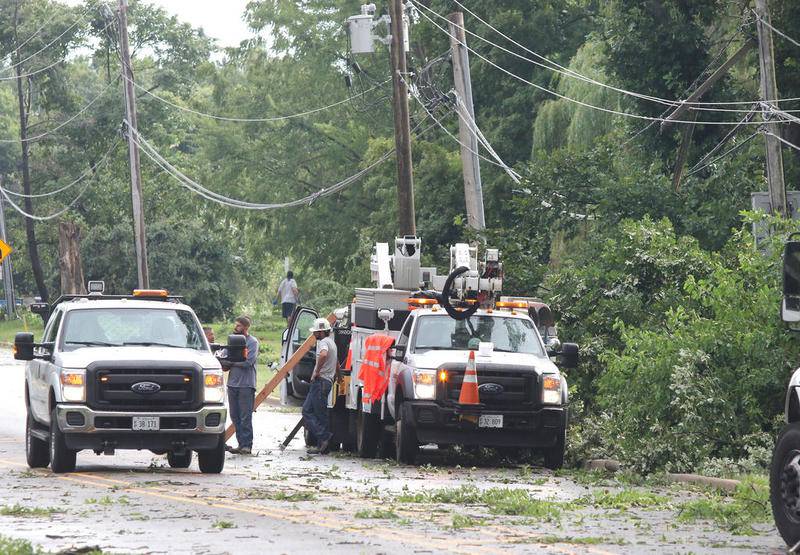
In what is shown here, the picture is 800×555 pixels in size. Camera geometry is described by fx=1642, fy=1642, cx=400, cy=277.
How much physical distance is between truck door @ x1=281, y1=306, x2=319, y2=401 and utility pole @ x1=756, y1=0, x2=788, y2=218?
7.51 m

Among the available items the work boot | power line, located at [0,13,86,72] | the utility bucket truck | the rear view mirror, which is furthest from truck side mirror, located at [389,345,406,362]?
power line, located at [0,13,86,72]

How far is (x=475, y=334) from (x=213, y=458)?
4.21m

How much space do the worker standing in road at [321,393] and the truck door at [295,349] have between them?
5.83 ft

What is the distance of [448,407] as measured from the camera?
20.4 m

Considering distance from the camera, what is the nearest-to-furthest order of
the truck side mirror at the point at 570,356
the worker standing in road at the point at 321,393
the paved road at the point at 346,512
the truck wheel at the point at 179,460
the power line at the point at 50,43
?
the paved road at the point at 346,512 → the truck wheel at the point at 179,460 → the truck side mirror at the point at 570,356 → the worker standing in road at the point at 321,393 → the power line at the point at 50,43

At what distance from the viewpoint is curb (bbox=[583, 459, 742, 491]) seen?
16703 mm

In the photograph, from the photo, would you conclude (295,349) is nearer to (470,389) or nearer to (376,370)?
(376,370)

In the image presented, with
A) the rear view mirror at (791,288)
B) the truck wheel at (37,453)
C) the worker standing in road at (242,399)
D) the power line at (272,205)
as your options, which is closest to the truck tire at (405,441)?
the worker standing in road at (242,399)

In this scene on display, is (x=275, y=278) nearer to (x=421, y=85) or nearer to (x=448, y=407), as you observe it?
(x=421, y=85)

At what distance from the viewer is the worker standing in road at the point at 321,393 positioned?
23391 mm

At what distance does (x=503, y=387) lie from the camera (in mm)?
20516

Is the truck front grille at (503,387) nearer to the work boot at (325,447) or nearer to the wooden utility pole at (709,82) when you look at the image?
the work boot at (325,447)

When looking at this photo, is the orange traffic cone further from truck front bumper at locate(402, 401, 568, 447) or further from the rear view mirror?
the rear view mirror

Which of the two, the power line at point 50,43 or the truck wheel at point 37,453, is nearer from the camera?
the truck wheel at point 37,453
